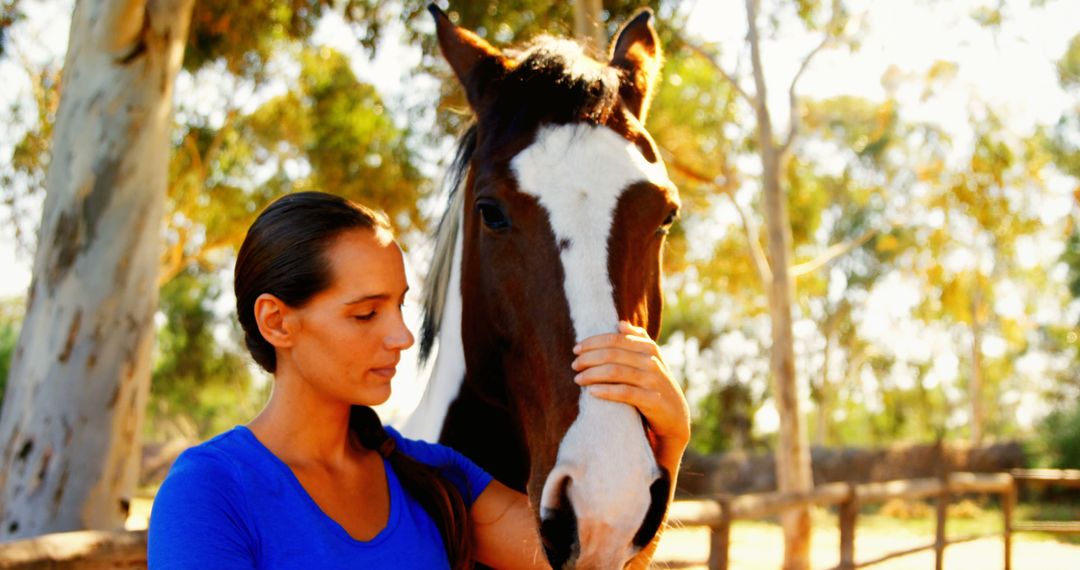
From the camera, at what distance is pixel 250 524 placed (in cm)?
133

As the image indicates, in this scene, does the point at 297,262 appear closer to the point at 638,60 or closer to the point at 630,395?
the point at 630,395

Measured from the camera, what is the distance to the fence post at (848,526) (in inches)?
223

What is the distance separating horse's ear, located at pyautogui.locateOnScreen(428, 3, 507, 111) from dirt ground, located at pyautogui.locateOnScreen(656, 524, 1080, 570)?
8.06 meters

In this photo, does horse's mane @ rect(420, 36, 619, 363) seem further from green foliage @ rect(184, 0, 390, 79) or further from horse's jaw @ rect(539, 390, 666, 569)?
green foliage @ rect(184, 0, 390, 79)

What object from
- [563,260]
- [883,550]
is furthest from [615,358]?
[883,550]

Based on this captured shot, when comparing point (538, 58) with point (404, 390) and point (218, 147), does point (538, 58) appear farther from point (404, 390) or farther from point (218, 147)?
point (218, 147)

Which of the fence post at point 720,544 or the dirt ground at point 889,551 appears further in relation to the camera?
the dirt ground at point 889,551

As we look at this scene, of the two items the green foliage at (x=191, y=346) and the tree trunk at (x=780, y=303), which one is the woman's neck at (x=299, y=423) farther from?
the green foliage at (x=191, y=346)

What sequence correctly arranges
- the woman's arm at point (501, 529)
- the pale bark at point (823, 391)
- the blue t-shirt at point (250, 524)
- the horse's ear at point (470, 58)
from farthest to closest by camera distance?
the pale bark at point (823, 391) < the horse's ear at point (470, 58) < the woman's arm at point (501, 529) < the blue t-shirt at point (250, 524)

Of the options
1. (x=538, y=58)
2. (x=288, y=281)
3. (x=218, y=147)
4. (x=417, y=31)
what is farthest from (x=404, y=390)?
(x=218, y=147)

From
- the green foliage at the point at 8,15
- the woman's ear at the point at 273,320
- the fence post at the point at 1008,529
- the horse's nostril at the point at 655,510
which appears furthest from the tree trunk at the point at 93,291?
the fence post at the point at 1008,529

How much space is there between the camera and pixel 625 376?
148cm

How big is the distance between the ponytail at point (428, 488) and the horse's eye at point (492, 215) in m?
0.45

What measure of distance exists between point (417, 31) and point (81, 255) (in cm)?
470
